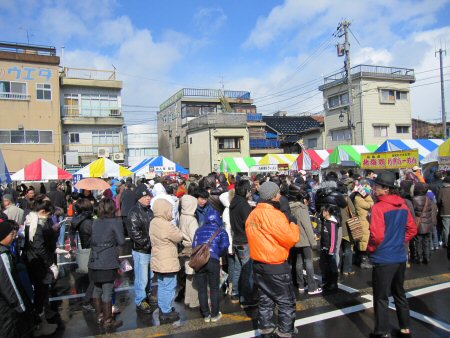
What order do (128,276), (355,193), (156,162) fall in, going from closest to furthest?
(355,193) < (128,276) < (156,162)

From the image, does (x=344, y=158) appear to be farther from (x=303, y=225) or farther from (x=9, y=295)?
(x=9, y=295)

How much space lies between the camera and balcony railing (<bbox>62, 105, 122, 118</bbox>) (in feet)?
92.2

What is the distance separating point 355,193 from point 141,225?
4.10m

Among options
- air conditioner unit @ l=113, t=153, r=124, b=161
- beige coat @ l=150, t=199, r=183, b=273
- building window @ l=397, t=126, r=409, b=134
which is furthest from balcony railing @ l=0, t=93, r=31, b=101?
building window @ l=397, t=126, r=409, b=134

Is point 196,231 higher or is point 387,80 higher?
point 387,80

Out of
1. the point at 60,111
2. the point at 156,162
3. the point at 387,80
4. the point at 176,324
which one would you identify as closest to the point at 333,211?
the point at 176,324

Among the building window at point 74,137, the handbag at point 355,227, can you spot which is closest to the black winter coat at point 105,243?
the handbag at point 355,227

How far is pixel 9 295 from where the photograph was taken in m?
3.08

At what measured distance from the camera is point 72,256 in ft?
28.5

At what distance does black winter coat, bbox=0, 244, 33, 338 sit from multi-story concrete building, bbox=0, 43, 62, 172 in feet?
83.5

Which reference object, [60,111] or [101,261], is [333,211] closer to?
[101,261]

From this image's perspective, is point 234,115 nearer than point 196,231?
No

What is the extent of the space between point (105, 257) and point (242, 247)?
1992 millimetres

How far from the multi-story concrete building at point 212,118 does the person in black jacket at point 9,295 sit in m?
27.5
